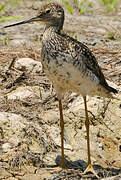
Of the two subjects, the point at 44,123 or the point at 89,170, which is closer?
the point at 89,170

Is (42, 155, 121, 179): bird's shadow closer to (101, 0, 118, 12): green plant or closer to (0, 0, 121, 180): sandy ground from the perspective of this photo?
(0, 0, 121, 180): sandy ground

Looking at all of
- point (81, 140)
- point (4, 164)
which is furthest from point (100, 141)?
point (4, 164)

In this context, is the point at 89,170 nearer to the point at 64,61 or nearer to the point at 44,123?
the point at 44,123

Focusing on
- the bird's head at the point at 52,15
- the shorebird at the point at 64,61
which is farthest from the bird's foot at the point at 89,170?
the bird's head at the point at 52,15

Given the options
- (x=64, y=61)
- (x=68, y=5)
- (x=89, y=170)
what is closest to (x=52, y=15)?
(x=64, y=61)

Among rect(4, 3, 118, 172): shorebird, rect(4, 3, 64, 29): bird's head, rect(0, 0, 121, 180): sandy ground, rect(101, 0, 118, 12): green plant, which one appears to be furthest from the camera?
rect(101, 0, 118, 12): green plant

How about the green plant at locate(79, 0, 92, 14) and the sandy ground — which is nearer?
the sandy ground

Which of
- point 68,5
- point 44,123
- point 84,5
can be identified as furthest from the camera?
point 84,5

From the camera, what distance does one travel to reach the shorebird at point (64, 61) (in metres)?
5.10

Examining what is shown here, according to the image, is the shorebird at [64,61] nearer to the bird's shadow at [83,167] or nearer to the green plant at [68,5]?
the bird's shadow at [83,167]

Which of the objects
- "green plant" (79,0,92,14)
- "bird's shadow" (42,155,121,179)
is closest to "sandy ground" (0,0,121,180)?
"bird's shadow" (42,155,121,179)

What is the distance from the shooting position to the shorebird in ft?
16.7

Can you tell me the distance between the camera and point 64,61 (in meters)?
5.07

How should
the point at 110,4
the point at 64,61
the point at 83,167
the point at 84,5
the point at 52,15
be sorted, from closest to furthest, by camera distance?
the point at 64,61 < the point at 52,15 < the point at 83,167 < the point at 84,5 < the point at 110,4
